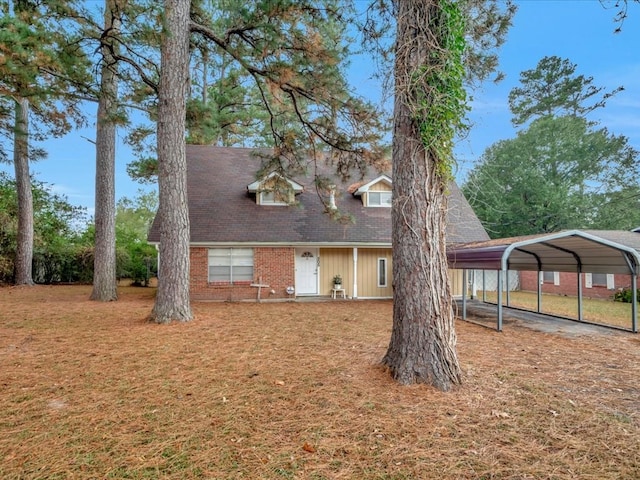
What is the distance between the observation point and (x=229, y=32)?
26.7 ft

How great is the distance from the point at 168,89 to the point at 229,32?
6.94 ft

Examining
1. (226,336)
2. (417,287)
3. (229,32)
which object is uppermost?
(229,32)

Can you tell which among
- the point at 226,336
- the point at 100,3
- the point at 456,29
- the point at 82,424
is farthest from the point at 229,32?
the point at 82,424

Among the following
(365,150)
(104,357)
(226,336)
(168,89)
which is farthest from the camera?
(365,150)

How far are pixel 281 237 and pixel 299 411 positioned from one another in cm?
931

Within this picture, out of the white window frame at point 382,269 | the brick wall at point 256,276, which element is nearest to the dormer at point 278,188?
the brick wall at point 256,276

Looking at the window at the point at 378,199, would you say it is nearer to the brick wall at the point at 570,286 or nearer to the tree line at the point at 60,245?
the brick wall at the point at 570,286

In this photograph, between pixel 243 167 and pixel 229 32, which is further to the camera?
pixel 243 167

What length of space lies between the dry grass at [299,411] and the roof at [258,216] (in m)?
6.31

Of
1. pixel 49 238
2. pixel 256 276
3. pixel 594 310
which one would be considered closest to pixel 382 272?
pixel 256 276

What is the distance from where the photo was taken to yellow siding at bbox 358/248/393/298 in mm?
13484

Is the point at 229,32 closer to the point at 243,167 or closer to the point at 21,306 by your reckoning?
the point at 243,167

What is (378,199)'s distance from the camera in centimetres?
1434

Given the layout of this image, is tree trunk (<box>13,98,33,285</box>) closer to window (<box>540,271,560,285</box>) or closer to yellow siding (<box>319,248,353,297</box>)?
yellow siding (<box>319,248,353,297</box>)
